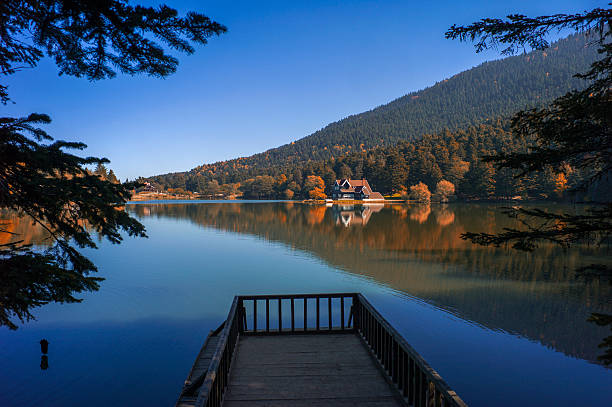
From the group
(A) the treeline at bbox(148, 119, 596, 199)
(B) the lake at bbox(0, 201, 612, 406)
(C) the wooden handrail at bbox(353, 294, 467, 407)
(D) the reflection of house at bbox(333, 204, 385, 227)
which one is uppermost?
(A) the treeline at bbox(148, 119, 596, 199)

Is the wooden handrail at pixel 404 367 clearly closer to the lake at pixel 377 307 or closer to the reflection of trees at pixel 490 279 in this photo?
the lake at pixel 377 307

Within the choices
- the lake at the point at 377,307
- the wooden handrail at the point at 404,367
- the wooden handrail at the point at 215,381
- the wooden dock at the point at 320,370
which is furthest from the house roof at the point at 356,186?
the wooden handrail at the point at 215,381

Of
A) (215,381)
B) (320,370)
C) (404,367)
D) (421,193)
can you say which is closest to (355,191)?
(421,193)

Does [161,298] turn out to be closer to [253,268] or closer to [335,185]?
[253,268]

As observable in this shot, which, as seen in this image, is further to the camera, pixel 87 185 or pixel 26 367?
pixel 26 367

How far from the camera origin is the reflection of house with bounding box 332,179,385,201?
4122 inches

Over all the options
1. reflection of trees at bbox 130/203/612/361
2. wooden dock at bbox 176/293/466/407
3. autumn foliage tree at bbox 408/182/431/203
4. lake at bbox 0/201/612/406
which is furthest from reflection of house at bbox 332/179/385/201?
wooden dock at bbox 176/293/466/407

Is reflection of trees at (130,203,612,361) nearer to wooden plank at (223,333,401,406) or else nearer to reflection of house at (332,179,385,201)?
wooden plank at (223,333,401,406)

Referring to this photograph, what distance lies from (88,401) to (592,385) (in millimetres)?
11347

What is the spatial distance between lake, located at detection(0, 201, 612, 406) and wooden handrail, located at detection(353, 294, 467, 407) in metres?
3.28

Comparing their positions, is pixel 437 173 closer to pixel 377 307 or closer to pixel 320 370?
pixel 377 307

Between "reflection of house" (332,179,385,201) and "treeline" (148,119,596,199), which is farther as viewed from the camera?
"reflection of house" (332,179,385,201)

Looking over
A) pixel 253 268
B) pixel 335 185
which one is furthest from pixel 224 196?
pixel 253 268

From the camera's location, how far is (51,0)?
3.97m
